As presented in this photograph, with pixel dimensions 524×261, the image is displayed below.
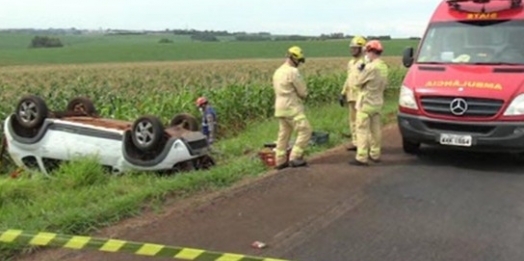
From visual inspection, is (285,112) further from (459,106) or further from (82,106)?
(82,106)

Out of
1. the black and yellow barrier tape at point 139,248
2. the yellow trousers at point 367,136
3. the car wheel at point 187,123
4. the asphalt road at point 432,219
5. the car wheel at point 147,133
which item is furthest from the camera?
the car wheel at point 187,123

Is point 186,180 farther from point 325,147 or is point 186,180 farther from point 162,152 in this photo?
point 325,147

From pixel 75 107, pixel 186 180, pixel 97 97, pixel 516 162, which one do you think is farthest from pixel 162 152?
pixel 97 97

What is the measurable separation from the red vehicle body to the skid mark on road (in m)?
2.22

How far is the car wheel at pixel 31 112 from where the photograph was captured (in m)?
8.01

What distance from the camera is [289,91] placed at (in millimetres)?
7781

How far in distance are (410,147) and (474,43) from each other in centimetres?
177

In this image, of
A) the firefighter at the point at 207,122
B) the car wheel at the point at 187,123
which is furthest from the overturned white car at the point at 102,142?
the firefighter at the point at 207,122

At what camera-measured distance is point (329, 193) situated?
6.75m

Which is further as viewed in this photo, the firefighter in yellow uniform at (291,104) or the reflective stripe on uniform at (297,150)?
the reflective stripe on uniform at (297,150)

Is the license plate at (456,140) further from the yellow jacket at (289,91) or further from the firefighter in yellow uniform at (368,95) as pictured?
the yellow jacket at (289,91)

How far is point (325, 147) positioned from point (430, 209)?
359 centimetres

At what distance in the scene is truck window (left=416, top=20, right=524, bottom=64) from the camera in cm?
855

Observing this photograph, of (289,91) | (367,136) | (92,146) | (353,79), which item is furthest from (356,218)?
(92,146)
